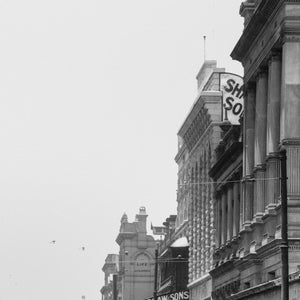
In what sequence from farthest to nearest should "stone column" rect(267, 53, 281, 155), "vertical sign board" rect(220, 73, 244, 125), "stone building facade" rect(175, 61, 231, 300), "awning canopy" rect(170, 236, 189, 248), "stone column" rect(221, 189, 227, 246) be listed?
"awning canopy" rect(170, 236, 189, 248) → "stone building facade" rect(175, 61, 231, 300) → "vertical sign board" rect(220, 73, 244, 125) → "stone column" rect(221, 189, 227, 246) → "stone column" rect(267, 53, 281, 155)

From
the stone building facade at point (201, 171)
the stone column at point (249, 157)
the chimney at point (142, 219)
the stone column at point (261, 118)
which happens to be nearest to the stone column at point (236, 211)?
the stone column at point (249, 157)

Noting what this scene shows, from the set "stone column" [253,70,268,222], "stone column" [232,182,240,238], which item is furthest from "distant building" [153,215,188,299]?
"stone column" [253,70,268,222]

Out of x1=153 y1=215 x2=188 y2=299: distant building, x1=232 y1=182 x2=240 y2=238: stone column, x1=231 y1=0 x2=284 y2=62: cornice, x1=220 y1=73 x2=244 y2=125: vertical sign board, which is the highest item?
x1=220 y1=73 x2=244 y2=125: vertical sign board

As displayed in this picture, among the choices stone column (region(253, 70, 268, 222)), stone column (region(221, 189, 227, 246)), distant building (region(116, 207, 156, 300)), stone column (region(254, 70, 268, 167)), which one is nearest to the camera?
stone column (region(253, 70, 268, 222))

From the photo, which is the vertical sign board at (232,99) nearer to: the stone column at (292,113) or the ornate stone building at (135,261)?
the stone column at (292,113)

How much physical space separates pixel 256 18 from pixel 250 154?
26.0 ft

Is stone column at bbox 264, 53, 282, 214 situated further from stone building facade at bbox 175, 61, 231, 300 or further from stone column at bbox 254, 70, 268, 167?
stone building facade at bbox 175, 61, 231, 300

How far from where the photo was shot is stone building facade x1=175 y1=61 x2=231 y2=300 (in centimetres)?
8475

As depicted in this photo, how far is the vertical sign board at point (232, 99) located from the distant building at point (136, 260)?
3439 inches

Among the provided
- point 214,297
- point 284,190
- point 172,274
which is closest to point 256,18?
point 284,190

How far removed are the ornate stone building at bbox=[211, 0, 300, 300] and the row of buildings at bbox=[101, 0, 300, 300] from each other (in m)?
0.05

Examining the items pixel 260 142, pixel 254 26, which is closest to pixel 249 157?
pixel 260 142

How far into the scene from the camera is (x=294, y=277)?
50.5 m

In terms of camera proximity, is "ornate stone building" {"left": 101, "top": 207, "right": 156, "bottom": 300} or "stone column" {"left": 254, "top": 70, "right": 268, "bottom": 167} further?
"ornate stone building" {"left": 101, "top": 207, "right": 156, "bottom": 300}
